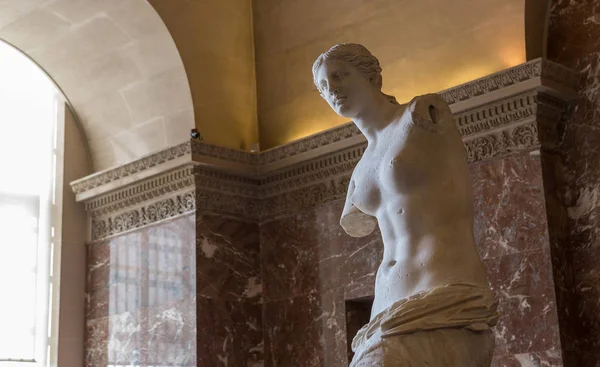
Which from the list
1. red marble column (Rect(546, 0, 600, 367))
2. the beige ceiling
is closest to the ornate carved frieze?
red marble column (Rect(546, 0, 600, 367))

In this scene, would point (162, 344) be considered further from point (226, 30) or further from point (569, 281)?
point (569, 281)

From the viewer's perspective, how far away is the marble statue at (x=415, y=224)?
13.1 ft

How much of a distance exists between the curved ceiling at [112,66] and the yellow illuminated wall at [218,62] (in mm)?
121

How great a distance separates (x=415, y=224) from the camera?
167 inches

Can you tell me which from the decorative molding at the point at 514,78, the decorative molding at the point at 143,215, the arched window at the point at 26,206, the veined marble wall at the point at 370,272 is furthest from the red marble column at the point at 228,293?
the decorative molding at the point at 514,78

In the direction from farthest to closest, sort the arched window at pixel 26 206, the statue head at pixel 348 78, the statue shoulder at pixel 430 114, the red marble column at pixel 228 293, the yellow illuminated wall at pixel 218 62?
1. the arched window at pixel 26 206
2. the yellow illuminated wall at pixel 218 62
3. the red marble column at pixel 228 293
4. the statue head at pixel 348 78
5. the statue shoulder at pixel 430 114

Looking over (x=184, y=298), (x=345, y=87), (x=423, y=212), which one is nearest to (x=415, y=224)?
(x=423, y=212)

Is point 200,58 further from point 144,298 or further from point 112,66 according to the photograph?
point 144,298

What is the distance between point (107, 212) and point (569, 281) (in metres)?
4.86

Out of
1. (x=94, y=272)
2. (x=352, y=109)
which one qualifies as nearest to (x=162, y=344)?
(x=94, y=272)

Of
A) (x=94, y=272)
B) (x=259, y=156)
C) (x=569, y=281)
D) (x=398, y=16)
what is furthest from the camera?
(x=94, y=272)

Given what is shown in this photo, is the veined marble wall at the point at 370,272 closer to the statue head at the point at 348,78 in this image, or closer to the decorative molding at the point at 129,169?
the decorative molding at the point at 129,169

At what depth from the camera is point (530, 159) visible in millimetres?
7402

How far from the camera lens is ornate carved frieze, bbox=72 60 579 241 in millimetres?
7578
